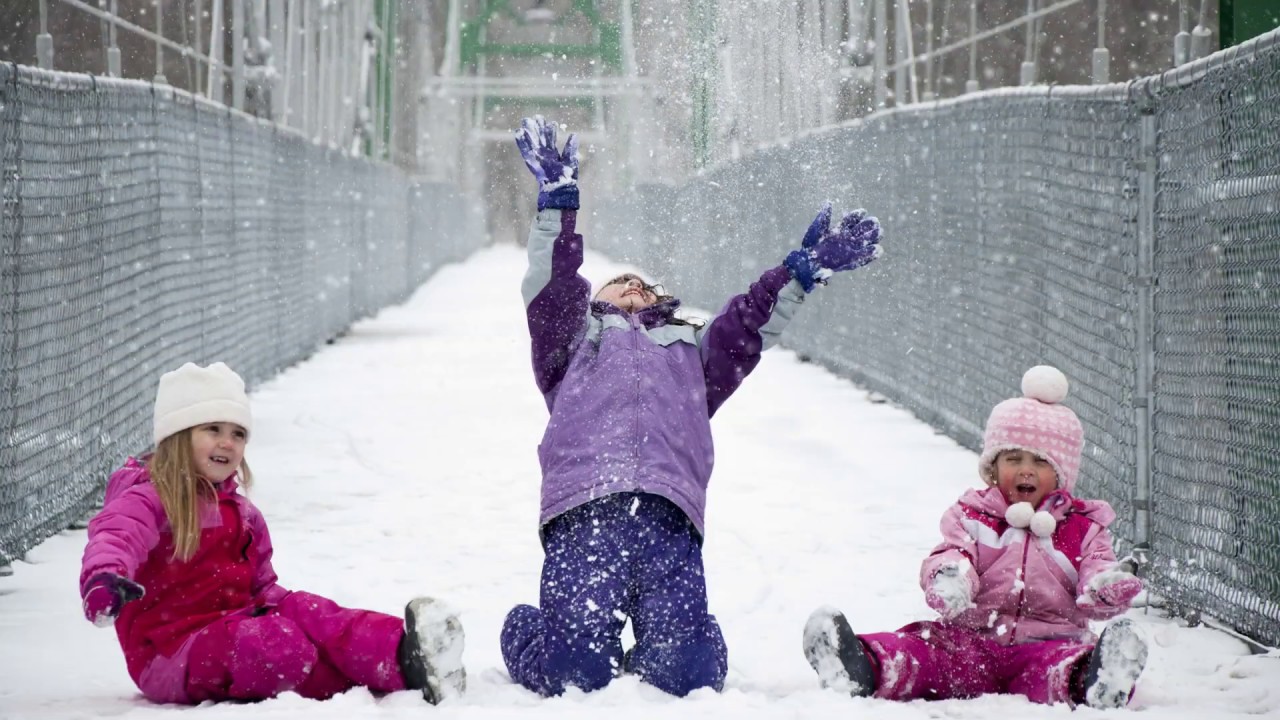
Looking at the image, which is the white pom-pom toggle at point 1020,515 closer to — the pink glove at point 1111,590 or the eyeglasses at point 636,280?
the pink glove at point 1111,590

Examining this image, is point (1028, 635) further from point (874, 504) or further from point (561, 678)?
point (874, 504)

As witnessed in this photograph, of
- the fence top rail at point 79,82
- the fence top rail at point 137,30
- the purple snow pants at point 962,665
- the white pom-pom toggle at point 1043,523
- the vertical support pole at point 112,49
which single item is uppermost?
the fence top rail at point 137,30

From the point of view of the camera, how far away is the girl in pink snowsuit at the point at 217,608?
4117 millimetres

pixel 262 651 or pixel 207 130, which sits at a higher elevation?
pixel 207 130

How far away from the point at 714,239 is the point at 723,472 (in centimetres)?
1225

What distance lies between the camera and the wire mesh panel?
479cm

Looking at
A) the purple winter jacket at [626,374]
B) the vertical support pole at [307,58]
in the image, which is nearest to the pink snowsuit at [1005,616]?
the purple winter jacket at [626,374]

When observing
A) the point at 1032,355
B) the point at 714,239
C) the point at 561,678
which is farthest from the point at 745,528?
the point at 714,239

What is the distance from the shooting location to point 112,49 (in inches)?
433

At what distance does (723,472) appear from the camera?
27.6 feet

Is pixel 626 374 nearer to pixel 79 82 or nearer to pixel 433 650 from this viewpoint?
pixel 433 650

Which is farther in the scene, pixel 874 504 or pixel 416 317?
pixel 416 317

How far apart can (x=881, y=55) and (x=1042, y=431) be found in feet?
34.2

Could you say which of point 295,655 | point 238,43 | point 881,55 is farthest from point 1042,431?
point 238,43
